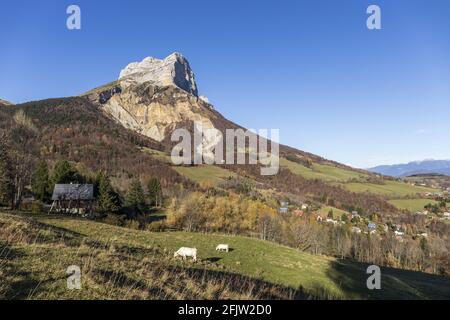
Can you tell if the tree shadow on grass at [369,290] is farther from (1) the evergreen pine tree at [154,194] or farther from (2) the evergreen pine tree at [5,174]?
(1) the evergreen pine tree at [154,194]

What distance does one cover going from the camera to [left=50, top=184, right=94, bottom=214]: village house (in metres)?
68.6

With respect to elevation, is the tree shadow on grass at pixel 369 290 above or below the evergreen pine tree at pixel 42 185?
below

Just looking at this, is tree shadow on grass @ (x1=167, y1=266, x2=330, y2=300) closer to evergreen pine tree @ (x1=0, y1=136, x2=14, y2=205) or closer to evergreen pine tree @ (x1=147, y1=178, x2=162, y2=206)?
evergreen pine tree @ (x1=0, y1=136, x2=14, y2=205)

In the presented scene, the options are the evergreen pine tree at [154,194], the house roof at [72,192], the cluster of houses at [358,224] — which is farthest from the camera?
the cluster of houses at [358,224]

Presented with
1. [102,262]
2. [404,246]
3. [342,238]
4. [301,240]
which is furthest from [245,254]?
[404,246]

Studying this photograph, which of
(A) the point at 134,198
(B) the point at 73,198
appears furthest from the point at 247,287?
(A) the point at 134,198

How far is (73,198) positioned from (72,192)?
1.47 metres

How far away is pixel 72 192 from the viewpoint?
69.8m

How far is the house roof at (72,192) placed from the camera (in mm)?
68812

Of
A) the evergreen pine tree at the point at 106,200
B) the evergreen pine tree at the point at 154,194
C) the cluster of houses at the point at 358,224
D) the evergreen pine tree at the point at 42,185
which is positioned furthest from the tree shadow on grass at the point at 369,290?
the cluster of houses at the point at 358,224

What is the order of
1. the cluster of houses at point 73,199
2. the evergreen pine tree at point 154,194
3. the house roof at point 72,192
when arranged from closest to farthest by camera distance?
the cluster of houses at point 73,199
the house roof at point 72,192
the evergreen pine tree at point 154,194

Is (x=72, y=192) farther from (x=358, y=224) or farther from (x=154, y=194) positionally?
(x=358, y=224)

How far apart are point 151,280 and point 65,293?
2.65m
